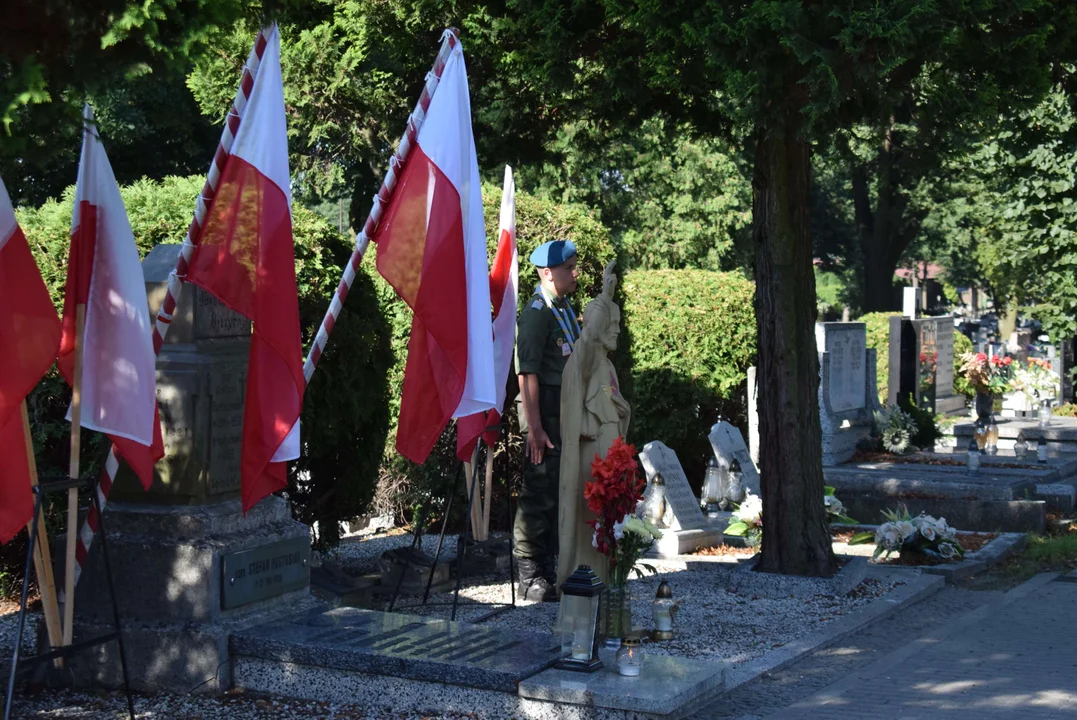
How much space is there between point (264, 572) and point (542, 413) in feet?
8.38

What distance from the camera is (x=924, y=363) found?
2319 cm

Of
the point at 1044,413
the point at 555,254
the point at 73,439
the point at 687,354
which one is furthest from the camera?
the point at 1044,413

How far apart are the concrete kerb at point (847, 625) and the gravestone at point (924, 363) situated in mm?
8986

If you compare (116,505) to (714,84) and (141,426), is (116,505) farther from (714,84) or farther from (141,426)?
(714,84)

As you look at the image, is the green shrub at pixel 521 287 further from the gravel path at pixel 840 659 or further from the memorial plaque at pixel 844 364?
the memorial plaque at pixel 844 364

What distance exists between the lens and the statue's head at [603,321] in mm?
7414

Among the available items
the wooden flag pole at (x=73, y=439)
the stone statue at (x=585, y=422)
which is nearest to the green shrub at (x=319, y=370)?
the wooden flag pole at (x=73, y=439)

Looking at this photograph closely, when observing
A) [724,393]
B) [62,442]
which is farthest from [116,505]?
[724,393]

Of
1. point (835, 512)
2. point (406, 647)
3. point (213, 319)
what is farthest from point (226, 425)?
point (835, 512)

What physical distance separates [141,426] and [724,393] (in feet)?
35.2

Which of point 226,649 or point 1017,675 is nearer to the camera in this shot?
point 226,649

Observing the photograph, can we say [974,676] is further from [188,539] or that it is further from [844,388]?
[844,388]

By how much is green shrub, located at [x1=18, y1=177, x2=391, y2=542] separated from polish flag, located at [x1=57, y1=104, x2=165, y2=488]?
1348mm

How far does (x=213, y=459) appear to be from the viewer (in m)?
6.34
